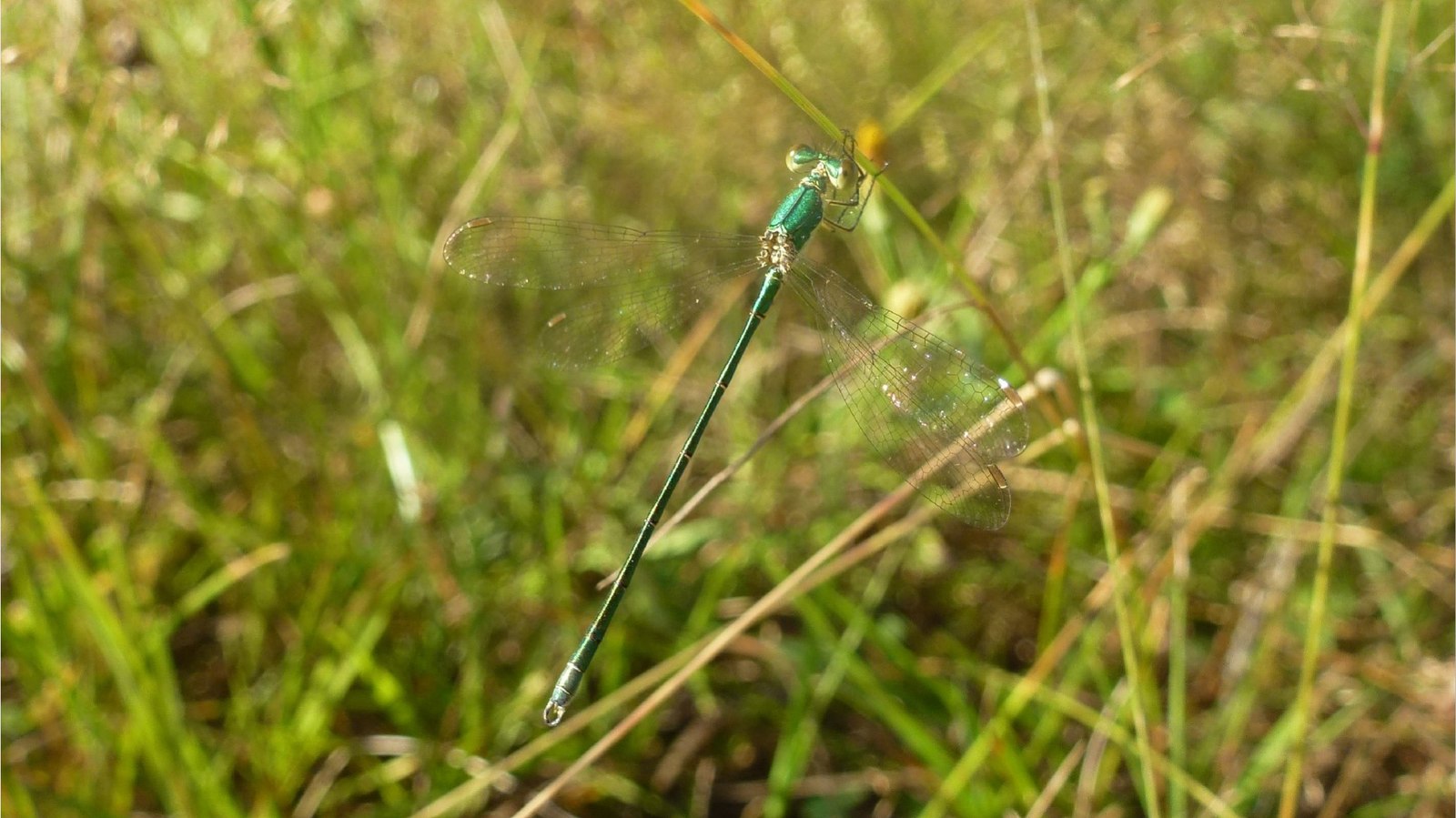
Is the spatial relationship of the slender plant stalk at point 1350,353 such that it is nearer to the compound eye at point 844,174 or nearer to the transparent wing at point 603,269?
the compound eye at point 844,174

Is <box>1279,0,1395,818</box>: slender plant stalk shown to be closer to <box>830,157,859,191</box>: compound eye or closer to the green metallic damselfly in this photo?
the green metallic damselfly

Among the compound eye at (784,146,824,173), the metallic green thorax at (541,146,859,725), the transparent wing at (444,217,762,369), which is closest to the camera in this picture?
the metallic green thorax at (541,146,859,725)

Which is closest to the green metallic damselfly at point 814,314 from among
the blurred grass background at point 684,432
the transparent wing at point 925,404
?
the transparent wing at point 925,404

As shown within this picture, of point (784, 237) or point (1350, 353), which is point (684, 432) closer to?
point (784, 237)

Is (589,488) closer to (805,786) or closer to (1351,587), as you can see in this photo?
(805,786)

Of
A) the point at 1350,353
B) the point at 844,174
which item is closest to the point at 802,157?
the point at 844,174

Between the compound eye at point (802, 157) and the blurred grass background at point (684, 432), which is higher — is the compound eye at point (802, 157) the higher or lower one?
the higher one

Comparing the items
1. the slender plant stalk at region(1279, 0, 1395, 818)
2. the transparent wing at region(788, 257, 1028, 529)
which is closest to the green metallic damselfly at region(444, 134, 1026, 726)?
the transparent wing at region(788, 257, 1028, 529)
